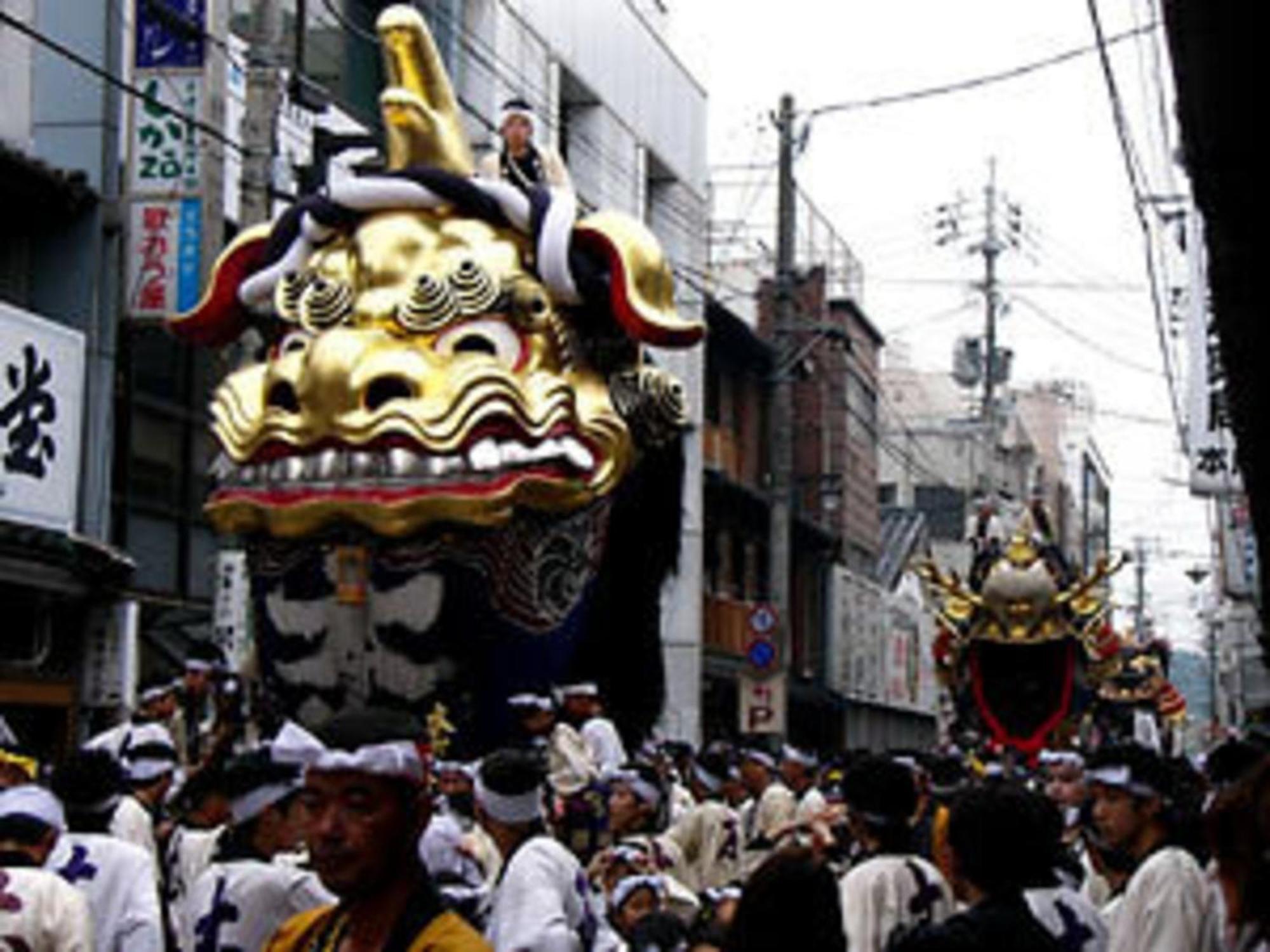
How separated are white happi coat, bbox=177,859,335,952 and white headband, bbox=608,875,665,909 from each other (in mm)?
1695

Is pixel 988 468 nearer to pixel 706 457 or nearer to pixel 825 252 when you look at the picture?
pixel 825 252

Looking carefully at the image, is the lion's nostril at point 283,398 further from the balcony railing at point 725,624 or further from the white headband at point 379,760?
the balcony railing at point 725,624

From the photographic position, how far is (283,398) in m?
7.68

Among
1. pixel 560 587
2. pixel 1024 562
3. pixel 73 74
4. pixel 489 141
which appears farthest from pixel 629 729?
pixel 489 141

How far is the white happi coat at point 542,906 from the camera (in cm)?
565

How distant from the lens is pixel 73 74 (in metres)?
15.5

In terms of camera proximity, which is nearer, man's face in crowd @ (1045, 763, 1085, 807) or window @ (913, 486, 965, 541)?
man's face in crowd @ (1045, 763, 1085, 807)

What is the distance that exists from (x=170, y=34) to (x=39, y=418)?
2.95 m

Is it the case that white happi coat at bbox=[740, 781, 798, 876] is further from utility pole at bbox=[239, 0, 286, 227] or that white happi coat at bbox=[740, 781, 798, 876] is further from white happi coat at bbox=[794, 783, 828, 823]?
utility pole at bbox=[239, 0, 286, 227]

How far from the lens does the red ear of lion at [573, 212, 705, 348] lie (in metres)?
7.85

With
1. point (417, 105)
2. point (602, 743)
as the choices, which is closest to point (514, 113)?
point (417, 105)

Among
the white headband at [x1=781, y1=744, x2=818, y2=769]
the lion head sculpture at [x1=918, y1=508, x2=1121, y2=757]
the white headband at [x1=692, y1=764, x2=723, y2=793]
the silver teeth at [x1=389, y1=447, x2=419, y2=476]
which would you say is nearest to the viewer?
the silver teeth at [x1=389, y1=447, x2=419, y2=476]

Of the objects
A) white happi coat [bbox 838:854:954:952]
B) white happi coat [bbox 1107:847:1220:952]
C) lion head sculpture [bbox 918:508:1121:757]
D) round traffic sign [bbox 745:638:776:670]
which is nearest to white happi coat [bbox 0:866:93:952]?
white happi coat [bbox 838:854:954:952]

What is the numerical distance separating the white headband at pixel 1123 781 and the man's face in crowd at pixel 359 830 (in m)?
2.78
